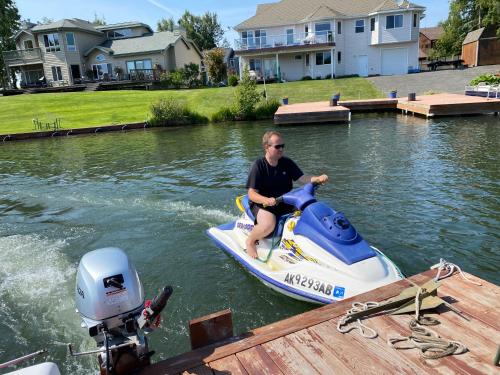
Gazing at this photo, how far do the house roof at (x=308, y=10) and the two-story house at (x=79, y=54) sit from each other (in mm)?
10660

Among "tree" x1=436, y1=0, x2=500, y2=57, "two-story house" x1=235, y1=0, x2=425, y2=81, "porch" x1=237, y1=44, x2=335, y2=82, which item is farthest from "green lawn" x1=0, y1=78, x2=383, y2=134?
"tree" x1=436, y1=0, x2=500, y2=57

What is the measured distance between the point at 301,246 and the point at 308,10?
4626 cm

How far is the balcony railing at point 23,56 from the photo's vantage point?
48.9m

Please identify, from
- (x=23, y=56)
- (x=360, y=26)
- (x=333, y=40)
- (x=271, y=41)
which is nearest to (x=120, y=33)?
(x=23, y=56)

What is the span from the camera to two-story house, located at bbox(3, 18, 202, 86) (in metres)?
48.2

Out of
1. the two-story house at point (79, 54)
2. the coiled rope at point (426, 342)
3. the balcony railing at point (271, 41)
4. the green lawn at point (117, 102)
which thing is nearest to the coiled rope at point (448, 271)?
the coiled rope at point (426, 342)

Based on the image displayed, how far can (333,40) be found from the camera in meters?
43.0

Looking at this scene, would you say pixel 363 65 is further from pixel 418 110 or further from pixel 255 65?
pixel 418 110

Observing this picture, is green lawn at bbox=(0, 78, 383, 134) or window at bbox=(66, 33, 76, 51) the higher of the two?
window at bbox=(66, 33, 76, 51)

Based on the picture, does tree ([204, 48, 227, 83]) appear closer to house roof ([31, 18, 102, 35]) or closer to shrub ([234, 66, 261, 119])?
house roof ([31, 18, 102, 35])

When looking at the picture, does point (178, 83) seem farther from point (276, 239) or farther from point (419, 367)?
point (419, 367)

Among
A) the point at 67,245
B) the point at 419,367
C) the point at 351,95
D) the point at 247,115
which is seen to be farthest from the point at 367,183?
the point at 351,95

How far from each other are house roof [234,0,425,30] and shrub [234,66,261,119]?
1987 centimetres

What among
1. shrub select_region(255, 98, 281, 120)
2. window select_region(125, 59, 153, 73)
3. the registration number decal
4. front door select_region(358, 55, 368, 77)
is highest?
window select_region(125, 59, 153, 73)
